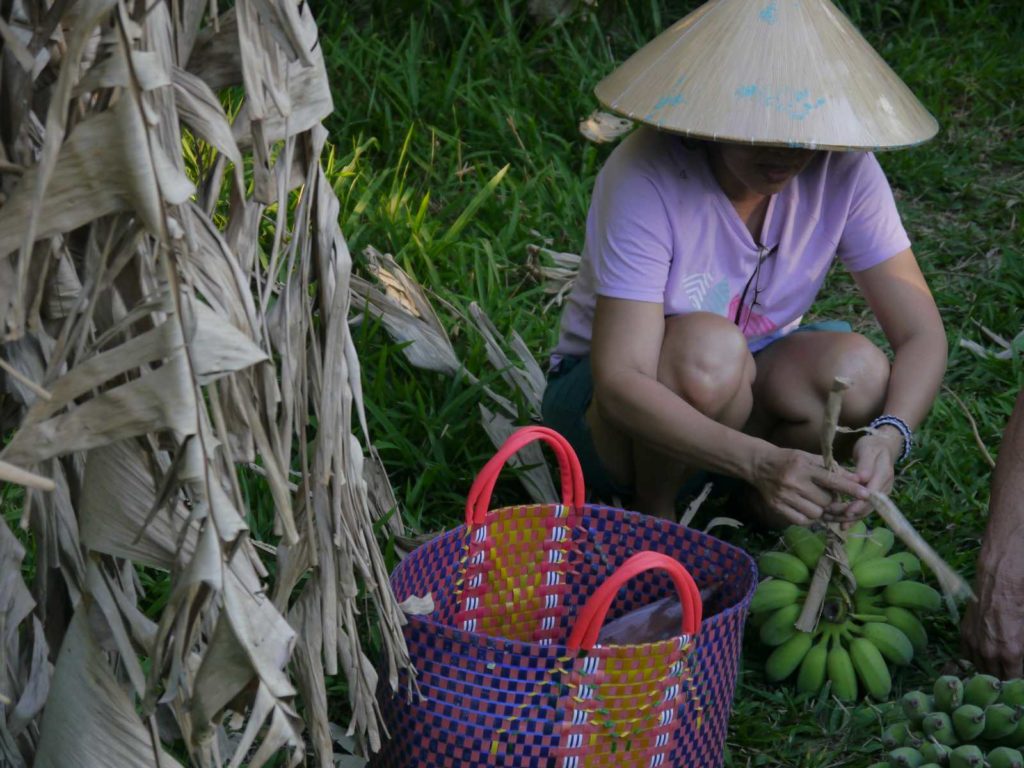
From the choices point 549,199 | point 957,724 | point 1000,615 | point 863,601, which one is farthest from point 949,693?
point 549,199

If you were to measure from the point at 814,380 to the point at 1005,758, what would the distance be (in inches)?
31.2

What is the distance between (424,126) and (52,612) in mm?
2576

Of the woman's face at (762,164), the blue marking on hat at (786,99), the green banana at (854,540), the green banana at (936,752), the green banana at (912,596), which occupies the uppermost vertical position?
the blue marking on hat at (786,99)

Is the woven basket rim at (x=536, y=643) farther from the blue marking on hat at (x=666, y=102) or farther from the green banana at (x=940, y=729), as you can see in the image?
the blue marking on hat at (x=666, y=102)

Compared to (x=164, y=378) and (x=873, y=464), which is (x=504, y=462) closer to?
(x=873, y=464)

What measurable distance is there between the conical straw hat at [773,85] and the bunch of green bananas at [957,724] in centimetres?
86

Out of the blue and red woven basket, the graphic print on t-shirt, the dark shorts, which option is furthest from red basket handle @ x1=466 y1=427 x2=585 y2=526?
the graphic print on t-shirt

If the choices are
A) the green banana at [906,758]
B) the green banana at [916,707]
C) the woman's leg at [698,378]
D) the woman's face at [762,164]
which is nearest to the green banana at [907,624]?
the green banana at [916,707]

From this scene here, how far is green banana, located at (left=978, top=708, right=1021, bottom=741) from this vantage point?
1.99m

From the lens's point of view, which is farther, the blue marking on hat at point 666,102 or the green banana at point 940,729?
the blue marking on hat at point 666,102

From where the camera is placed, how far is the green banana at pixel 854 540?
→ 7.54ft

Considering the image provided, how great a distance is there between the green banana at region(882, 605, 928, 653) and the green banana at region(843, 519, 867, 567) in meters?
0.11

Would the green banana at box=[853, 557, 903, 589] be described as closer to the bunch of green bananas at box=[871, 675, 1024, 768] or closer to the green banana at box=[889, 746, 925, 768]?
the bunch of green bananas at box=[871, 675, 1024, 768]

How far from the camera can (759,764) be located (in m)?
2.16
